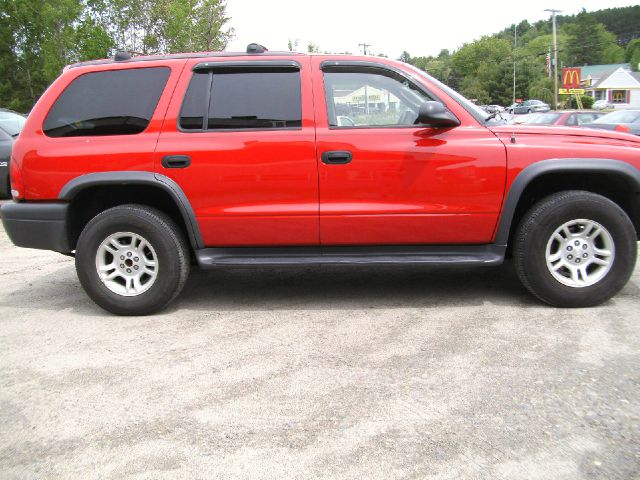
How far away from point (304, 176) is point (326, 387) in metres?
1.63

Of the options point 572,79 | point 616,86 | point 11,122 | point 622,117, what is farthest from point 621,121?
point 616,86

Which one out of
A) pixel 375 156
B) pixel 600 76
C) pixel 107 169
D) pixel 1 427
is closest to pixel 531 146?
pixel 375 156

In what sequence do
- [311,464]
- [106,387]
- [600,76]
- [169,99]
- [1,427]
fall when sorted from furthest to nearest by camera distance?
1. [600,76]
2. [169,99]
3. [106,387]
4. [1,427]
5. [311,464]

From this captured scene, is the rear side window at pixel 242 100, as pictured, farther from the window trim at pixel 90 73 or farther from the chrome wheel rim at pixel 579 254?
the chrome wheel rim at pixel 579 254

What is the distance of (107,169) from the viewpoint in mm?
4168

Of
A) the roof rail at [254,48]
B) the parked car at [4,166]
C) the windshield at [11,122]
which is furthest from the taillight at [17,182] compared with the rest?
the windshield at [11,122]

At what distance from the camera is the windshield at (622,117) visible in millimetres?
13956

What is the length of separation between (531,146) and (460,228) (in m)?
0.75

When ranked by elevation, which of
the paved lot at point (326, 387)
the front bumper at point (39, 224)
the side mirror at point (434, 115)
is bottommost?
the paved lot at point (326, 387)

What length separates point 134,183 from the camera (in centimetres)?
416

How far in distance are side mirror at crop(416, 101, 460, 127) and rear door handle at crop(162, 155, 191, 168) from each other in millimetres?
1664

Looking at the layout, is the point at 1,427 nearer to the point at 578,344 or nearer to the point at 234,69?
the point at 234,69

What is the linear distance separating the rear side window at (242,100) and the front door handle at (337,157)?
0.31 metres

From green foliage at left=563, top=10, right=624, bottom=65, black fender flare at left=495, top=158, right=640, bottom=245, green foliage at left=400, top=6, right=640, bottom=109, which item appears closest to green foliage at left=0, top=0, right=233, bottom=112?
black fender flare at left=495, top=158, right=640, bottom=245
